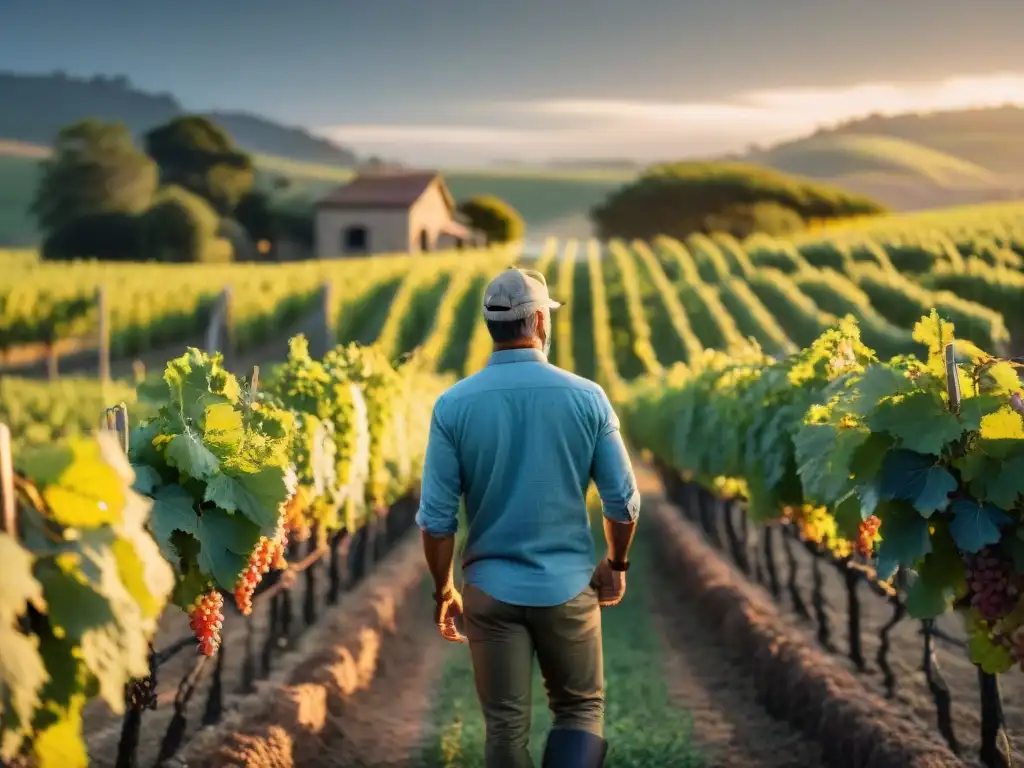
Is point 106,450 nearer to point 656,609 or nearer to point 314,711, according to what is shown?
point 314,711

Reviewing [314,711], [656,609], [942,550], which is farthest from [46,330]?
[942,550]

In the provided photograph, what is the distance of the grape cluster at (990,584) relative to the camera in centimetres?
427

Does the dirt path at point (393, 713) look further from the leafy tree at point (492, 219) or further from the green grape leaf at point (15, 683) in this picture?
the leafy tree at point (492, 219)

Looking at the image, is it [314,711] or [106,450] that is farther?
[314,711]

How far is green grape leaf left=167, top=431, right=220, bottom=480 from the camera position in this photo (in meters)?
4.53

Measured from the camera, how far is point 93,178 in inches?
2808

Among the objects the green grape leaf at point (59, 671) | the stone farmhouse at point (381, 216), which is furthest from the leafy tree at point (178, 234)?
the green grape leaf at point (59, 671)

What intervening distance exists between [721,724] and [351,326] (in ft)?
87.6

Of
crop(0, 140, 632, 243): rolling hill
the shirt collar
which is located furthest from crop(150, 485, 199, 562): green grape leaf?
crop(0, 140, 632, 243): rolling hill

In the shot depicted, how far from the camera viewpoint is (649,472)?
22.6 m

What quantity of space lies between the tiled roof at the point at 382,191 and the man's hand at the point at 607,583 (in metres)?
50.3

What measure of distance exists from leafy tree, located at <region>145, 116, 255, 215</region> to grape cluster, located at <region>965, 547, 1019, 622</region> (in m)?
66.6

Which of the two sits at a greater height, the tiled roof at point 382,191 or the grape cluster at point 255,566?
the tiled roof at point 382,191

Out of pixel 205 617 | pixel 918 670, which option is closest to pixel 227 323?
pixel 918 670
